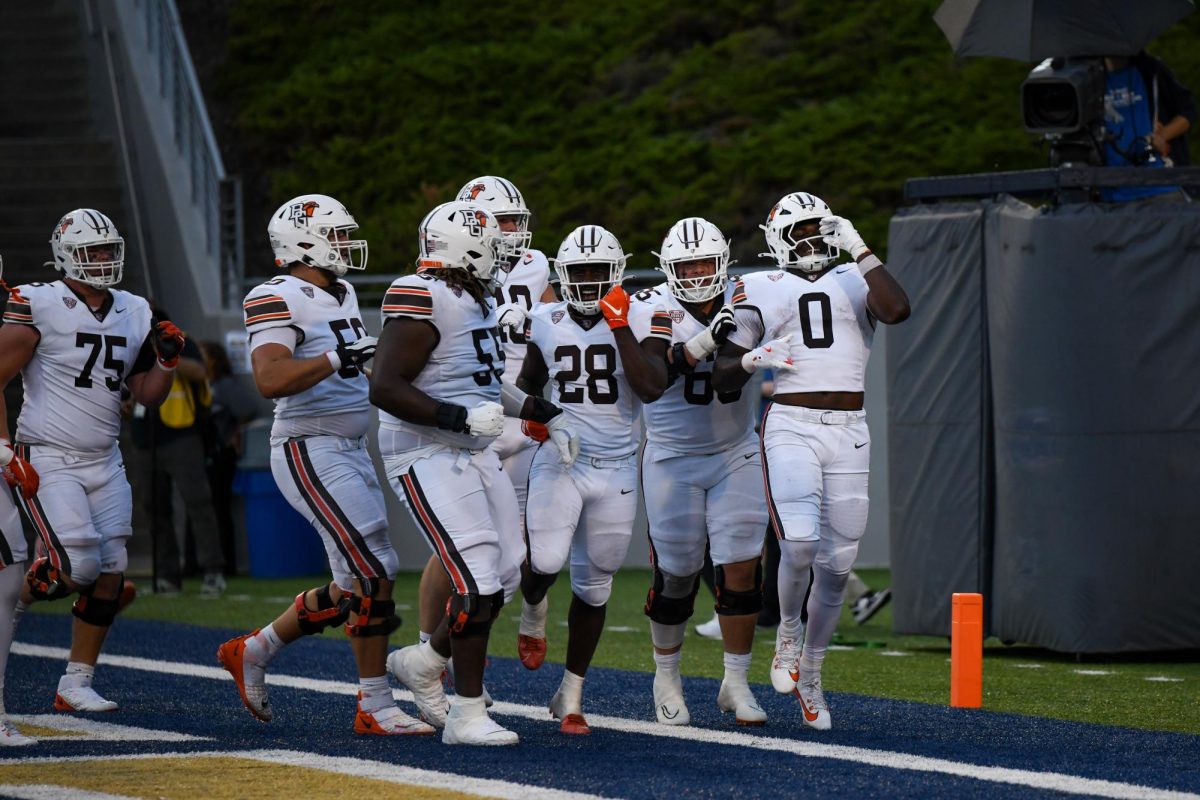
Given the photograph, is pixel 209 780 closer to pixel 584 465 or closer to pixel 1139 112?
pixel 584 465

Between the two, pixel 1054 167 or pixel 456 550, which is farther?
pixel 1054 167

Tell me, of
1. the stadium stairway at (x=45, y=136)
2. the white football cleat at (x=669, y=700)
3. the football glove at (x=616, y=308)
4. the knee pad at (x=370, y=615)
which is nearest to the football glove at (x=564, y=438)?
the football glove at (x=616, y=308)

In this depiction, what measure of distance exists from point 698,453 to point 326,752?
6.11ft

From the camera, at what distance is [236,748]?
21.7 feet

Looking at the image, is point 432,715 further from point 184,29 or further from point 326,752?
point 184,29

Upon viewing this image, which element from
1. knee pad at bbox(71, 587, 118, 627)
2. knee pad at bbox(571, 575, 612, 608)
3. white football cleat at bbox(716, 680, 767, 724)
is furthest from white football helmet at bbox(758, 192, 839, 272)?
knee pad at bbox(71, 587, 118, 627)

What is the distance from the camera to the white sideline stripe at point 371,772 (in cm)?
563

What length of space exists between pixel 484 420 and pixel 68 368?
2198 mm

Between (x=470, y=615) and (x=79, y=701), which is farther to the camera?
(x=79, y=701)

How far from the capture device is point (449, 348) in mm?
6754

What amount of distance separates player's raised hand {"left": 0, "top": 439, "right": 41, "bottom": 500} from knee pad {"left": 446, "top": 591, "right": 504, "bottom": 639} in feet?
6.07

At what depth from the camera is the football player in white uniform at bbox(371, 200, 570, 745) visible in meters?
6.61

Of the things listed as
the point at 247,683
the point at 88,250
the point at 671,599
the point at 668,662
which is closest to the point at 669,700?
the point at 668,662

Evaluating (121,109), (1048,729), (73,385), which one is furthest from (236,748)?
(121,109)
